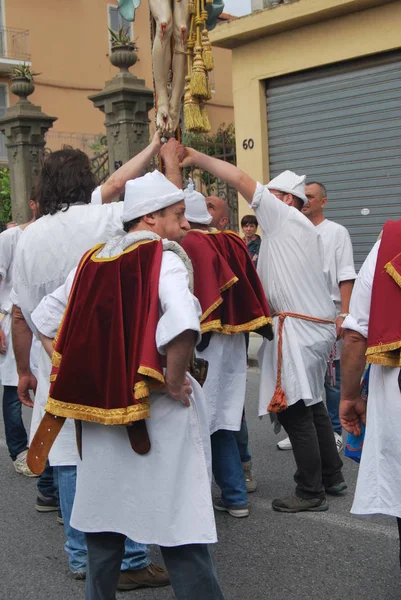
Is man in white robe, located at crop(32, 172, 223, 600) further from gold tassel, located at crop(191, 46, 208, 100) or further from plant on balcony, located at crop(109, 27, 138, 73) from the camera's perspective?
plant on balcony, located at crop(109, 27, 138, 73)

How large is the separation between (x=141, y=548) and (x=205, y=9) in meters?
2.85

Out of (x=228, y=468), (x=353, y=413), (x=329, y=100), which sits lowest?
(x=228, y=468)

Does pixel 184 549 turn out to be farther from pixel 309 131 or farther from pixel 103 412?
pixel 309 131

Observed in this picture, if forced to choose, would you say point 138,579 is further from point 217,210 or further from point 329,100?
point 329,100

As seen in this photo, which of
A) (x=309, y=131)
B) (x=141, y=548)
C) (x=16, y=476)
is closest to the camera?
(x=141, y=548)

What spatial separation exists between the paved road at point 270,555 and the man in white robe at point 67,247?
15 centimetres

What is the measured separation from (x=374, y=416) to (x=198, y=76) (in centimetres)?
215

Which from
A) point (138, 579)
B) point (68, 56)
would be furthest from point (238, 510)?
point (68, 56)

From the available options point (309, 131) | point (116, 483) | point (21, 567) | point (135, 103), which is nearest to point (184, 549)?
point (116, 483)

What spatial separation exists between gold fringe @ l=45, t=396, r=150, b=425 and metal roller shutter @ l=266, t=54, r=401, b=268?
29.2ft

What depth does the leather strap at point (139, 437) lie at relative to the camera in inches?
124

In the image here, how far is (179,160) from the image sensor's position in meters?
4.34

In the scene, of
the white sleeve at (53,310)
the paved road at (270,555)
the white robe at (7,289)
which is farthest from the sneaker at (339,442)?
the white sleeve at (53,310)

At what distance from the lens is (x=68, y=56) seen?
2950 centimetres
